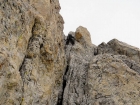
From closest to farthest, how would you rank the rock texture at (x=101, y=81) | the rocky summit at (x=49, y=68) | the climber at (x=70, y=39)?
the rocky summit at (x=49, y=68)
the rock texture at (x=101, y=81)
the climber at (x=70, y=39)

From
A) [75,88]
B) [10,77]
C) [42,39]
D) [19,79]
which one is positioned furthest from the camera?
[75,88]

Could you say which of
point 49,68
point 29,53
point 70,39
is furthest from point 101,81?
point 70,39

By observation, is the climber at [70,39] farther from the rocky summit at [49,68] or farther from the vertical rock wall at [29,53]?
the vertical rock wall at [29,53]

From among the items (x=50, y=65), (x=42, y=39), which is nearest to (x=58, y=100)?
(x=50, y=65)

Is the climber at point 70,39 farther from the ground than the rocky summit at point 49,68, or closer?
farther from the ground

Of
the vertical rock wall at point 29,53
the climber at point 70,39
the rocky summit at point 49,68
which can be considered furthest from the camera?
the climber at point 70,39

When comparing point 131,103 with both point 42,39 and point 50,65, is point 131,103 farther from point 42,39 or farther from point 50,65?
point 42,39

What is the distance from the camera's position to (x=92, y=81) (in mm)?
21594

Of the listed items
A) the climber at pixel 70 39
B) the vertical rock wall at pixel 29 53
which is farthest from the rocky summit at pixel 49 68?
the climber at pixel 70 39

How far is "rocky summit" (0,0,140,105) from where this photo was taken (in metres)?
14.8

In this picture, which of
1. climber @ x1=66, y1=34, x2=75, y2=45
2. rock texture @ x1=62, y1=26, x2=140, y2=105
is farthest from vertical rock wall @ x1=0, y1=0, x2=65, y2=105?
climber @ x1=66, y1=34, x2=75, y2=45

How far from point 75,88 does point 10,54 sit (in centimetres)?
858

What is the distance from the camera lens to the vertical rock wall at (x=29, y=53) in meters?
Answer: 14.4

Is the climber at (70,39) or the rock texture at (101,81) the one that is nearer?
the rock texture at (101,81)
